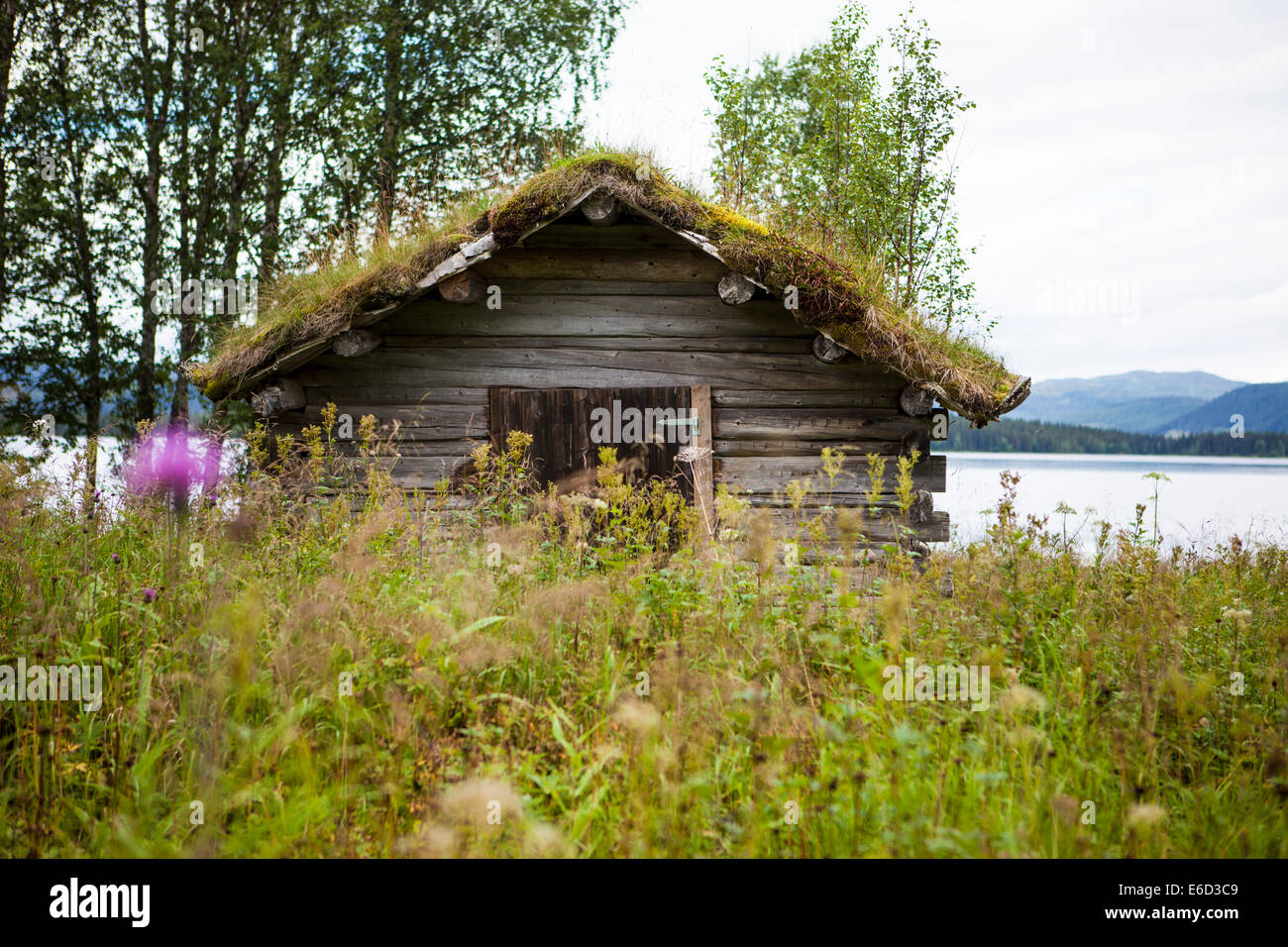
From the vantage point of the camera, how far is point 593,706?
304 cm

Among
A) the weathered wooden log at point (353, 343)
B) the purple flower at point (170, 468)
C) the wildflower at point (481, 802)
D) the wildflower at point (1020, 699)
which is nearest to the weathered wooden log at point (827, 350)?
the weathered wooden log at point (353, 343)

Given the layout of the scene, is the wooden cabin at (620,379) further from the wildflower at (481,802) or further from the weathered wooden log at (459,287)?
the wildflower at (481,802)

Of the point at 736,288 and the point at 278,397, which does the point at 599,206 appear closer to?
the point at 736,288

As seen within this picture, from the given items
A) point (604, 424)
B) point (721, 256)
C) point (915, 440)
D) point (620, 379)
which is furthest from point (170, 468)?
point (915, 440)

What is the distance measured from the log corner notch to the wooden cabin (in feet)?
0.11

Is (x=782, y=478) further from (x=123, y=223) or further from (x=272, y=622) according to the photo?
(x=123, y=223)

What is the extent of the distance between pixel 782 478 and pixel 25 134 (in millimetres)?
14320

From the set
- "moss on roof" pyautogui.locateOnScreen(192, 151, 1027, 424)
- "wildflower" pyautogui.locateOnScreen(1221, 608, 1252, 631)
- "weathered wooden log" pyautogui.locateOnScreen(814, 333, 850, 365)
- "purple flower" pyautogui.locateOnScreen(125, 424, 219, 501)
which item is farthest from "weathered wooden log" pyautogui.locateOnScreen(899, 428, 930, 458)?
"purple flower" pyautogui.locateOnScreen(125, 424, 219, 501)

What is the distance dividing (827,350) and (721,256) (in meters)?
1.21

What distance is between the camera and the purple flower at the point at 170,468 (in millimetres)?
4809

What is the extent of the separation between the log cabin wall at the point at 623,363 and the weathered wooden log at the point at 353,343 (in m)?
0.27

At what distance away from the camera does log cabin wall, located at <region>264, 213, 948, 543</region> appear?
662cm

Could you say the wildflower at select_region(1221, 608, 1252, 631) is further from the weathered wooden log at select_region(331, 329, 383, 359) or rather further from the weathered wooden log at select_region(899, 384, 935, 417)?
the weathered wooden log at select_region(331, 329, 383, 359)

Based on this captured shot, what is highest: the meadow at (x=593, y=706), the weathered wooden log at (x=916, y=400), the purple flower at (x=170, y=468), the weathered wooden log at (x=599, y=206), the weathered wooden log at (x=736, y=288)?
the weathered wooden log at (x=599, y=206)
